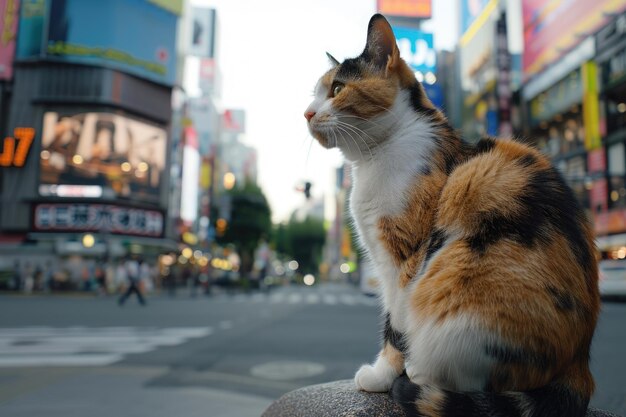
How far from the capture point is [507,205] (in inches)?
56.7

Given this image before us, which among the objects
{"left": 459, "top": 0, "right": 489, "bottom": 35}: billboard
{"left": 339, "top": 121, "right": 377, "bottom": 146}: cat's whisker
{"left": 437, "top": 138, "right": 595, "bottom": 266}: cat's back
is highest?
{"left": 459, "top": 0, "right": 489, "bottom": 35}: billboard

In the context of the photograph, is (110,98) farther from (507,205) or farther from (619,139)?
(507,205)

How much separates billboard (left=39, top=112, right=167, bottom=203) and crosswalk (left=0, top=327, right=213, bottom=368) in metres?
22.1

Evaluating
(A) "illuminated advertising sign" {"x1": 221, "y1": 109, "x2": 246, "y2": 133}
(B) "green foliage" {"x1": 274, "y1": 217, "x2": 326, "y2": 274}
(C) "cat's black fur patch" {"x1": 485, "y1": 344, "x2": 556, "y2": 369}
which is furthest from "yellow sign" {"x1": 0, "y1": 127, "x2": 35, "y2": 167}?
(A) "illuminated advertising sign" {"x1": 221, "y1": 109, "x2": 246, "y2": 133}

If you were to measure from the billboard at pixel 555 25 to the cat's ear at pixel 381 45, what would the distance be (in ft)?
98.4

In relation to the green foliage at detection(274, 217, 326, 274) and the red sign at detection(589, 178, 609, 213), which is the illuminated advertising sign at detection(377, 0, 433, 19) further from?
the green foliage at detection(274, 217, 326, 274)

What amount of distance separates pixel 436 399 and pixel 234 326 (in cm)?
888

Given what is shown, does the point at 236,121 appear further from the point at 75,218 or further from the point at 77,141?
the point at 75,218

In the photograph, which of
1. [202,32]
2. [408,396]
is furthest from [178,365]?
[202,32]

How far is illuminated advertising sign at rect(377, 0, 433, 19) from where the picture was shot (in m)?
32.5

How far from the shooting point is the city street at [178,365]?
3.65m

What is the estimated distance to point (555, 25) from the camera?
3106cm

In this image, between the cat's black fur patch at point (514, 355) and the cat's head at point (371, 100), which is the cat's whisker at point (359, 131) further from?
the cat's black fur patch at point (514, 355)

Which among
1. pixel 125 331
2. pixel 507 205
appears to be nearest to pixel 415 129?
pixel 507 205
